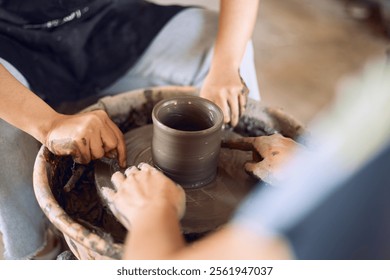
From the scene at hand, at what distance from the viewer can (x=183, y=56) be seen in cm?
155

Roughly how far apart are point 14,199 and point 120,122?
364 mm

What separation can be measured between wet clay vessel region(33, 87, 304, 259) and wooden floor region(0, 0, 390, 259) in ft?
3.36

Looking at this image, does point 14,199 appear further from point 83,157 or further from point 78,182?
point 83,157

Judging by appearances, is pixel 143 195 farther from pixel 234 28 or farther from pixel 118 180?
pixel 234 28

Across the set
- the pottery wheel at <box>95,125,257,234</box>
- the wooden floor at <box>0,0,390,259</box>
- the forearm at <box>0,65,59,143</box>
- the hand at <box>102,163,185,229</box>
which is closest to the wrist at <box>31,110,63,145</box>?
the forearm at <box>0,65,59,143</box>

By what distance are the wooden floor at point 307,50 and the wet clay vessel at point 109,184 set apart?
1.03 m

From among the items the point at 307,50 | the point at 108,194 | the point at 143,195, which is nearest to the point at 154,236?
the point at 143,195

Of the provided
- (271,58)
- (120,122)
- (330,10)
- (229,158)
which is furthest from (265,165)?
(330,10)

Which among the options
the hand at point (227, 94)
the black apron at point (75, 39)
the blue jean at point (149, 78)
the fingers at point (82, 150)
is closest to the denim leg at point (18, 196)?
the blue jean at point (149, 78)

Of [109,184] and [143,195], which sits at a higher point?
[143,195]

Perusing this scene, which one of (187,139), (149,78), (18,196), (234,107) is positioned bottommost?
(18,196)

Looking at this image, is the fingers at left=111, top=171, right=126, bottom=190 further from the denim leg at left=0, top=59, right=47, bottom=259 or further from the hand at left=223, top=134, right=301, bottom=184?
the denim leg at left=0, top=59, right=47, bottom=259

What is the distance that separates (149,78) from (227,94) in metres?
0.40

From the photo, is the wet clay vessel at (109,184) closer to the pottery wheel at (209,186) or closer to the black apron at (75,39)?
the pottery wheel at (209,186)
